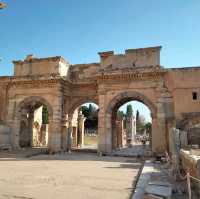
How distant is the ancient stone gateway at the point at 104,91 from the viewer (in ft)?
49.6

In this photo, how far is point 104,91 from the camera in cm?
1727

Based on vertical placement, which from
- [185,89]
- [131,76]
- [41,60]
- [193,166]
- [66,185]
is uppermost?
[41,60]

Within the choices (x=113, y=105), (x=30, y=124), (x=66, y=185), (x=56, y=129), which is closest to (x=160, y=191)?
(x=66, y=185)

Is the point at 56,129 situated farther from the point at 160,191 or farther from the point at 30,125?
the point at 160,191

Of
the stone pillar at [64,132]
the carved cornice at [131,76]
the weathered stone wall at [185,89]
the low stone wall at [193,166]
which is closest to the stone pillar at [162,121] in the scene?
the weathered stone wall at [185,89]

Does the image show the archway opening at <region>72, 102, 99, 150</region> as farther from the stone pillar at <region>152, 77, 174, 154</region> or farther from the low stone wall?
the low stone wall

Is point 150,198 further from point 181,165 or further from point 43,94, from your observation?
point 43,94

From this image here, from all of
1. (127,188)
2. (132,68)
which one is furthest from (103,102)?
(127,188)

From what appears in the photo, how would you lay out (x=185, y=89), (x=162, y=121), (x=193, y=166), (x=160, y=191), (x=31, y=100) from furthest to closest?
1. (x=31, y=100)
2. (x=162, y=121)
3. (x=185, y=89)
4. (x=193, y=166)
5. (x=160, y=191)

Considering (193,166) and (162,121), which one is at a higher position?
(162,121)

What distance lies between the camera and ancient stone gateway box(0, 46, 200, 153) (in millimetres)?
15109

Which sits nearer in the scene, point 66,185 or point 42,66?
point 66,185

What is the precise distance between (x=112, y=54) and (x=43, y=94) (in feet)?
19.8

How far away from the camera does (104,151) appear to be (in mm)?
16734
